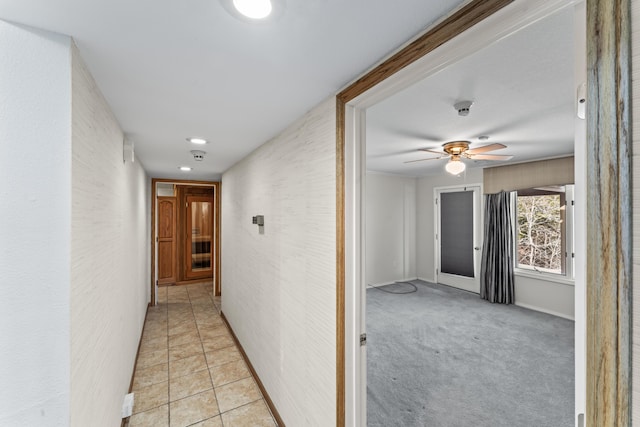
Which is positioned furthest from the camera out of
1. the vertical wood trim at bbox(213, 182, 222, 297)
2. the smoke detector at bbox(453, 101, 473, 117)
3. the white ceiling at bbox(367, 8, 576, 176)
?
the vertical wood trim at bbox(213, 182, 222, 297)

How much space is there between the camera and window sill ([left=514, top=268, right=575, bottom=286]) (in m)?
4.12

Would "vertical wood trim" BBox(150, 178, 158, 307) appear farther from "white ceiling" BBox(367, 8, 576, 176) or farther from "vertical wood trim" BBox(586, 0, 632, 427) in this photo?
"vertical wood trim" BBox(586, 0, 632, 427)

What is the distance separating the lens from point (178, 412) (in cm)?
219

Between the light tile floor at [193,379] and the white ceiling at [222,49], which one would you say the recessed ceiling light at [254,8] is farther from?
the light tile floor at [193,379]

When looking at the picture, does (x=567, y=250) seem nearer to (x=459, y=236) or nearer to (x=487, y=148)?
(x=459, y=236)

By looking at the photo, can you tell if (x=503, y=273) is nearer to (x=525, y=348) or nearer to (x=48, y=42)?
(x=525, y=348)

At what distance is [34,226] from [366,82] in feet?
4.36

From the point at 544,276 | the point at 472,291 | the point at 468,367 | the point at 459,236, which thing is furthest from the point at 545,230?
the point at 468,367

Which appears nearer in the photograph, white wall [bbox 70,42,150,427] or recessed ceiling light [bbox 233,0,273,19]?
recessed ceiling light [bbox 233,0,273,19]

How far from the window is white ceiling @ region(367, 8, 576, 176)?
96 cm

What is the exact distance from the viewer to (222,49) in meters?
1.05

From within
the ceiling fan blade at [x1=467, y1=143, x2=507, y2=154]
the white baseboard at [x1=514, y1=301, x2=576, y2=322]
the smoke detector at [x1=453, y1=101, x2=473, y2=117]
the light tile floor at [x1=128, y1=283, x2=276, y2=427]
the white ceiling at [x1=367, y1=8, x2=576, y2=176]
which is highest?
the white ceiling at [x1=367, y1=8, x2=576, y2=176]

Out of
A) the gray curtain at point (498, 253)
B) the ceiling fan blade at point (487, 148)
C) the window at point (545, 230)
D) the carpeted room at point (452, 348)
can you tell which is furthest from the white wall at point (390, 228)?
the ceiling fan blade at point (487, 148)

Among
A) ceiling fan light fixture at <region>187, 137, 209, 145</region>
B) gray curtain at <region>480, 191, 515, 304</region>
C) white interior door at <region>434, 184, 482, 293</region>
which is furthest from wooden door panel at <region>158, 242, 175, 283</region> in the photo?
gray curtain at <region>480, 191, 515, 304</region>
